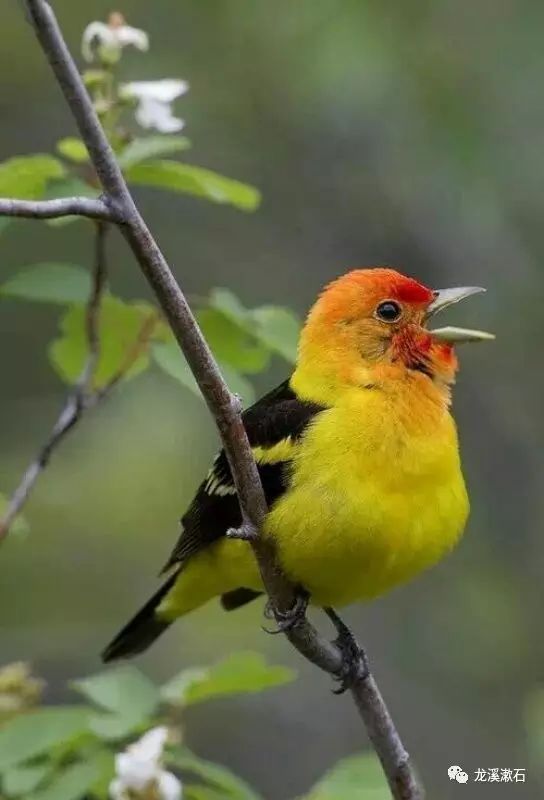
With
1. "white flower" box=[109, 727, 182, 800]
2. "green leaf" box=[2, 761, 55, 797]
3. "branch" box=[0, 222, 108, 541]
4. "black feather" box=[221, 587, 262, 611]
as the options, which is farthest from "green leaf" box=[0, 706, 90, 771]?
"black feather" box=[221, 587, 262, 611]

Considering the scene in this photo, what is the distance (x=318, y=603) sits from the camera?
3.45 metres

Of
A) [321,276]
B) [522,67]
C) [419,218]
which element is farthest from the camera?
[321,276]

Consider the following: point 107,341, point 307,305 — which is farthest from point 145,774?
point 307,305

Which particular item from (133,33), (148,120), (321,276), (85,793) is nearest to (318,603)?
(85,793)

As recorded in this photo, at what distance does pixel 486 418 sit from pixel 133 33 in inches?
134

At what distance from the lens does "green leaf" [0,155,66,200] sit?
295 centimetres

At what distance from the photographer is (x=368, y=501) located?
317 cm

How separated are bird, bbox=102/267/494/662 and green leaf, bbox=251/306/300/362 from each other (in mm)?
199

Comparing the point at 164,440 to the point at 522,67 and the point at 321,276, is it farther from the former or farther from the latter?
the point at 522,67

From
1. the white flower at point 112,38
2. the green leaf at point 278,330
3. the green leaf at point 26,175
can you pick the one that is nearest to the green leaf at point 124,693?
the green leaf at point 278,330

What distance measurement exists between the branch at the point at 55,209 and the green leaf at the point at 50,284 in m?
0.96

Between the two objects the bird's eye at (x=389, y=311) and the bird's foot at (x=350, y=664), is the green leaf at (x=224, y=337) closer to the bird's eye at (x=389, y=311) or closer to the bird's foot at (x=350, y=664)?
the bird's eye at (x=389, y=311)

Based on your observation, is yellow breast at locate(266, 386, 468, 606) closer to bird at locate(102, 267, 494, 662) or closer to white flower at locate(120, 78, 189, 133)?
bird at locate(102, 267, 494, 662)

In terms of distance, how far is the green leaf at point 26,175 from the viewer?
2.95 metres
